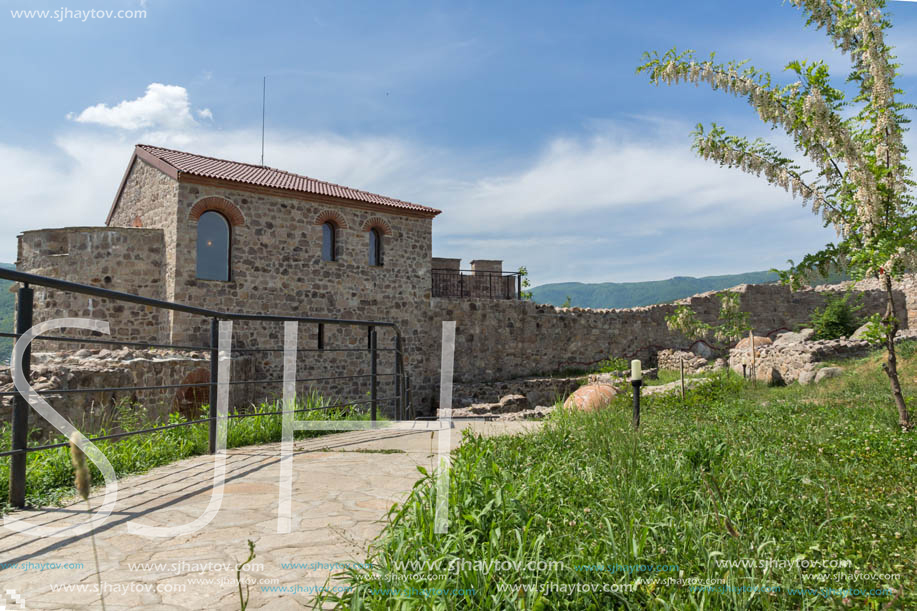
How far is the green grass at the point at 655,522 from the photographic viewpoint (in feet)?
6.33

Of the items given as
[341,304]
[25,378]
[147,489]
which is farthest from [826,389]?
[341,304]

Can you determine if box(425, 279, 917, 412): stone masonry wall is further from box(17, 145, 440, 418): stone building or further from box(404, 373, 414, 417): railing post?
box(17, 145, 440, 418): stone building

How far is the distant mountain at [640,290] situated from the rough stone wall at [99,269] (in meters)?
138

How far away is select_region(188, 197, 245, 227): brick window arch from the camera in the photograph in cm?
1465

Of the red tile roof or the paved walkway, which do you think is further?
the red tile roof

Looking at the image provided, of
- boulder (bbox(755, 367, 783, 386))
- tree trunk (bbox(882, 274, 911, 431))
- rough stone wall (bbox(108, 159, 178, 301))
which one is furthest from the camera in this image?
rough stone wall (bbox(108, 159, 178, 301))

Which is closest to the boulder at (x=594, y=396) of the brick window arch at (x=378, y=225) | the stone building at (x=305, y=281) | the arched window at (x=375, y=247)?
the stone building at (x=305, y=281)

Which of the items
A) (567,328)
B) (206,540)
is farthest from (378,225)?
(206,540)

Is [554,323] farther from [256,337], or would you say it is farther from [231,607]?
[231,607]

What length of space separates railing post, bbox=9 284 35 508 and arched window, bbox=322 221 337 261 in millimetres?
14056

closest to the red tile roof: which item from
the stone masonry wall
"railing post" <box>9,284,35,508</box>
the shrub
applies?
the stone masonry wall

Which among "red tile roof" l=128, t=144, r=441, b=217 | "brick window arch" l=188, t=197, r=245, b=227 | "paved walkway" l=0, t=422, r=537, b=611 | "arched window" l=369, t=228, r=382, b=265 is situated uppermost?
"red tile roof" l=128, t=144, r=441, b=217

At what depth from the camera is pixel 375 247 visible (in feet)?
59.3

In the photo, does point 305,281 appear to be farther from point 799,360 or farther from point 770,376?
point 799,360
